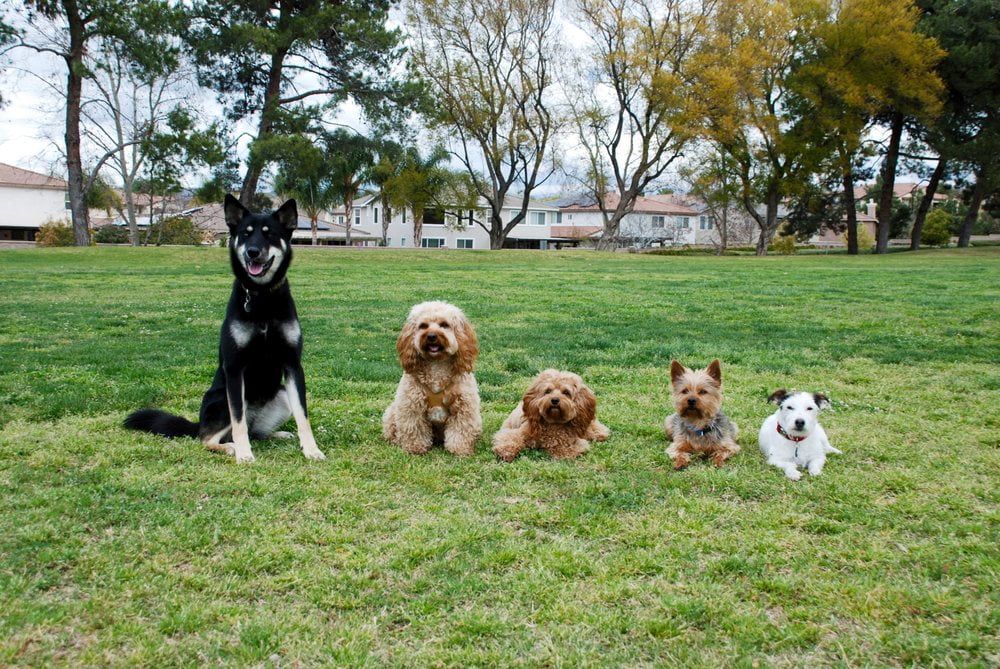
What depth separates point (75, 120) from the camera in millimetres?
30922

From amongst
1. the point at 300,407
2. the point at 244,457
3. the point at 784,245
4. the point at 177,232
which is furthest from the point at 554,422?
the point at 784,245

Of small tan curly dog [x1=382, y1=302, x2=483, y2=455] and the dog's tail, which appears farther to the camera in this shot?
Result: the dog's tail

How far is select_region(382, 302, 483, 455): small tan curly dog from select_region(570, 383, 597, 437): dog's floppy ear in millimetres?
754

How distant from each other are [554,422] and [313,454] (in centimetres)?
178

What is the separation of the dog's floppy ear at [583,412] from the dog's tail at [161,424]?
9.61 feet

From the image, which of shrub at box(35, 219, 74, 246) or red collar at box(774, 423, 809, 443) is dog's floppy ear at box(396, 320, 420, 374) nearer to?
red collar at box(774, 423, 809, 443)

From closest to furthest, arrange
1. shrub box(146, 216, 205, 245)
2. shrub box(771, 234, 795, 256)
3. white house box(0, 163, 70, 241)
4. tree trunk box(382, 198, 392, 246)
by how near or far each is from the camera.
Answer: shrub box(146, 216, 205, 245) → shrub box(771, 234, 795, 256) → white house box(0, 163, 70, 241) → tree trunk box(382, 198, 392, 246)

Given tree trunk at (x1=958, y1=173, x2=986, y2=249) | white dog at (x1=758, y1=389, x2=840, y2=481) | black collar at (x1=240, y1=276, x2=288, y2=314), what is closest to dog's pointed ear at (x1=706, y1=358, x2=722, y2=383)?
white dog at (x1=758, y1=389, x2=840, y2=481)

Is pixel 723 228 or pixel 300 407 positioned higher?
pixel 723 228

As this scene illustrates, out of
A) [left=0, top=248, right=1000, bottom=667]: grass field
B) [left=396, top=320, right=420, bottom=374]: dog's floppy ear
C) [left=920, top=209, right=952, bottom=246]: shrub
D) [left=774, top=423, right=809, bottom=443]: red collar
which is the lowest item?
[left=0, top=248, right=1000, bottom=667]: grass field

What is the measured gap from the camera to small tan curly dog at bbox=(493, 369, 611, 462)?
5.22m

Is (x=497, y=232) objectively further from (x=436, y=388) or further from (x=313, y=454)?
(x=313, y=454)

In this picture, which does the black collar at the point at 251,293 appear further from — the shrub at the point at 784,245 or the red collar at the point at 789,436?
the shrub at the point at 784,245

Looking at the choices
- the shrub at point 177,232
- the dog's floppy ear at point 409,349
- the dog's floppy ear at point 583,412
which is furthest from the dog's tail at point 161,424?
the shrub at point 177,232
